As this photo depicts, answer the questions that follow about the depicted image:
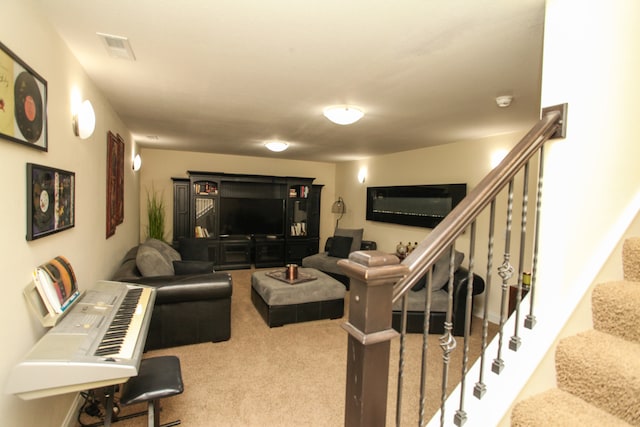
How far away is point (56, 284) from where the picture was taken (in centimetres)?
161

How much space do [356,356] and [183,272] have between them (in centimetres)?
329

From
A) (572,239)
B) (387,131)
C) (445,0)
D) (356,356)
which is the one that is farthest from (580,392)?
(387,131)

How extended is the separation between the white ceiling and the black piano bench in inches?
79.4

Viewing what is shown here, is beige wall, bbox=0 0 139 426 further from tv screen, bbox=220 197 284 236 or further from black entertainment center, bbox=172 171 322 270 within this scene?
tv screen, bbox=220 197 284 236

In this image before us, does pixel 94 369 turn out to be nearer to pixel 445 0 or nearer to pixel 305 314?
pixel 445 0

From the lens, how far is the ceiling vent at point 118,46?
1.84 metres

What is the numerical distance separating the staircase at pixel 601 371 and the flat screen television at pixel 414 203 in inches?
129

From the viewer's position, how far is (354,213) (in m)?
7.07

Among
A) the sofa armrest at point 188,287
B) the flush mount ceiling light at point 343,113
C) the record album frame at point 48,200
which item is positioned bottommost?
the sofa armrest at point 188,287

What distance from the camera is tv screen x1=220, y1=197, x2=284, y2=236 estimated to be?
6664mm

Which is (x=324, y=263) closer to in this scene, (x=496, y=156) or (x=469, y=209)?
(x=496, y=156)

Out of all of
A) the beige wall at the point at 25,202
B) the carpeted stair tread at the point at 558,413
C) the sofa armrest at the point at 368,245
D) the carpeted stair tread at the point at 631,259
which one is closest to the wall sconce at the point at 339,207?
the sofa armrest at the point at 368,245

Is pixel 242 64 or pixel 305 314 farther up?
pixel 242 64

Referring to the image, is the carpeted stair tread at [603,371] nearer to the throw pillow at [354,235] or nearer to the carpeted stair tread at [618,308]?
the carpeted stair tread at [618,308]
